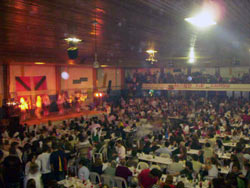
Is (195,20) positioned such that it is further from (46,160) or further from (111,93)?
(111,93)

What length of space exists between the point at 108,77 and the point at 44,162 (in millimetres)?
20502

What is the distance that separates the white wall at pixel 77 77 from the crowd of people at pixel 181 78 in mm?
6309

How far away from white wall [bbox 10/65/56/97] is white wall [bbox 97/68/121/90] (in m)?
6.36

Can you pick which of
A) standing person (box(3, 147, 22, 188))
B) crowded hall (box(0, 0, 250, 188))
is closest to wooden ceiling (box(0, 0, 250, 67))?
crowded hall (box(0, 0, 250, 188))

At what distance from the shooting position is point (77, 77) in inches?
883

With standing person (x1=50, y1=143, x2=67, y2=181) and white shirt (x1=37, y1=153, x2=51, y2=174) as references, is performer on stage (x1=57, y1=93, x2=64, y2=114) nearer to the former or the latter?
white shirt (x1=37, y1=153, x2=51, y2=174)

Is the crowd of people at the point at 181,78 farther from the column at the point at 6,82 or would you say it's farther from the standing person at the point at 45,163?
the standing person at the point at 45,163

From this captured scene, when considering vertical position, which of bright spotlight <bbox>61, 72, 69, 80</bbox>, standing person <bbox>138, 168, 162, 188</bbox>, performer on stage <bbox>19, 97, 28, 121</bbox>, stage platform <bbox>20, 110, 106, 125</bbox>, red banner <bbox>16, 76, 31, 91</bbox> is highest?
bright spotlight <bbox>61, 72, 69, 80</bbox>

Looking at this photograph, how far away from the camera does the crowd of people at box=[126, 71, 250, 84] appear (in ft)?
72.3

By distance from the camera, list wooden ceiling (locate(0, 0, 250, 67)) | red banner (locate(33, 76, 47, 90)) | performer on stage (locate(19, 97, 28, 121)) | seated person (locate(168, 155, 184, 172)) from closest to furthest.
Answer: wooden ceiling (locate(0, 0, 250, 67)), seated person (locate(168, 155, 184, 172)), performer on stage (locate(19, 97, 28, 121)), red banner (locate(33, 76, 47, 90))

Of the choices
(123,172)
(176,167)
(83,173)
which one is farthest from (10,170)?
(176,167)

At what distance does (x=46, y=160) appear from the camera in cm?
704

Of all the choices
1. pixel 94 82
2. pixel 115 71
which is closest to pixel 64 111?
pixel 94 82

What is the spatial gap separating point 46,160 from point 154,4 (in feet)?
17.5
